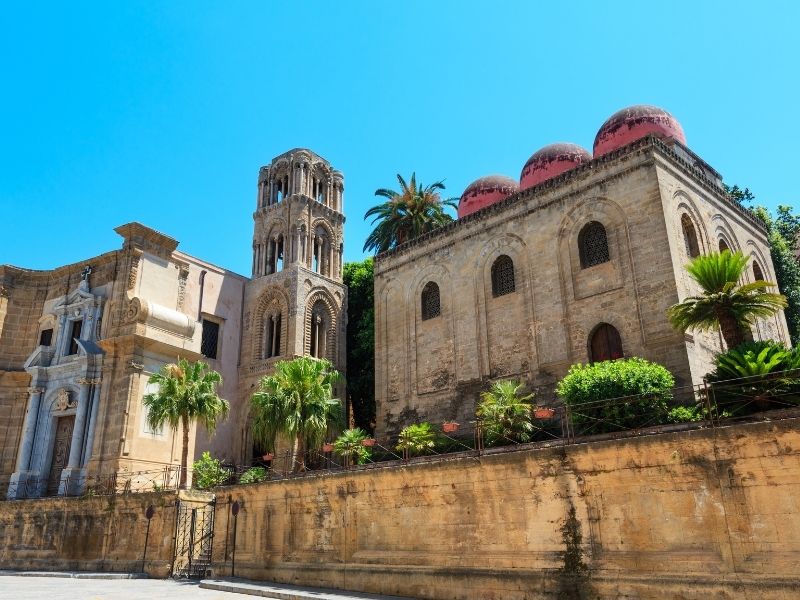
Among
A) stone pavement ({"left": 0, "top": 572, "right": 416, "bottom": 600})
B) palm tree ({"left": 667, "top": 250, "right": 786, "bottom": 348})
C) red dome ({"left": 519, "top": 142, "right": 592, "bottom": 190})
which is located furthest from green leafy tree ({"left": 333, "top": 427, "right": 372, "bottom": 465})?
red dome ({"left": 519, "top": 142, "right": 592, "bottom": 190})

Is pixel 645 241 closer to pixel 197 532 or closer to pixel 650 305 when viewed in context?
pixel 650 305

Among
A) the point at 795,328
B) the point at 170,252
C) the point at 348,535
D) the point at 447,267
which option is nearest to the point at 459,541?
the point at 348,535

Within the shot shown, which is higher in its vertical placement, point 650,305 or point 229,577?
point 650,305

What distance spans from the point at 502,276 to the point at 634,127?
6.68 m

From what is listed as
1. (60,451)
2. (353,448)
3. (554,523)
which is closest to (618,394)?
(554,523)

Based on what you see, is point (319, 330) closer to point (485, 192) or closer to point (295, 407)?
point (295, 407)

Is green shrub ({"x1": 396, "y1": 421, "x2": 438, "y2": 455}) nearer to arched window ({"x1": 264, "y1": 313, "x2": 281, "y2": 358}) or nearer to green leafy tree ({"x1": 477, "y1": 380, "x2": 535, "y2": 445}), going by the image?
green leafy tree ({"x1": 477, "y1": 380, "x2": 535, "y2": 445})

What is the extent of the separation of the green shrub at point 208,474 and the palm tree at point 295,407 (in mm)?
2160

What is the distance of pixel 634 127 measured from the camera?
21.0 meters

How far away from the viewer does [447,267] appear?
24.4 m

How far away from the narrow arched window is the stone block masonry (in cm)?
1008

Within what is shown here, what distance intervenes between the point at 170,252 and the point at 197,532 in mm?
14124

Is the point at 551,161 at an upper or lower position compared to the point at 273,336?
upper

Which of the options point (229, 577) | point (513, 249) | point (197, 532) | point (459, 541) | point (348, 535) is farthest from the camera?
point (513, 249)
